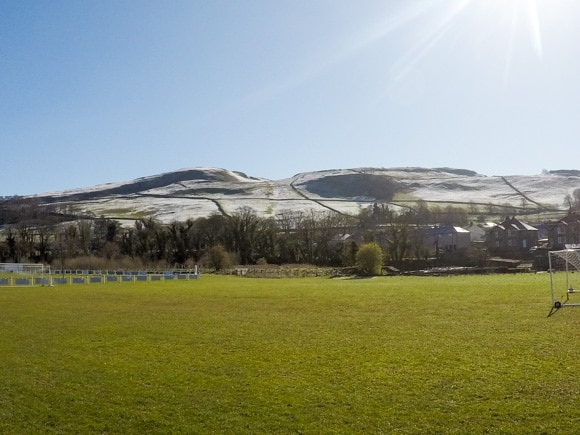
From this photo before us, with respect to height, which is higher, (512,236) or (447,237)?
(512,236)

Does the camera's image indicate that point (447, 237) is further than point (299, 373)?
Yes

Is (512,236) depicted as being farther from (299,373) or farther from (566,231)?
(299,373)

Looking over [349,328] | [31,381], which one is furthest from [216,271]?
[31,381]

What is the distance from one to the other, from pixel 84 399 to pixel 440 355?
9.68 m

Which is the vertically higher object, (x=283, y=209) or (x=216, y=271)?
(x=283, y=209)

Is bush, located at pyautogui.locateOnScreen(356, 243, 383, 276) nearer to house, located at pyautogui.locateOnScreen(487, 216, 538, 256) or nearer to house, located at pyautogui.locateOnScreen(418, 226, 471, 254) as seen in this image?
house, located at pyautogui.locateOnScreen(487, 216, 538, 256)

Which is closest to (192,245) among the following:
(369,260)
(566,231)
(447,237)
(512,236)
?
(369,260)

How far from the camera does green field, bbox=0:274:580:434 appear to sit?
1122 centimetres

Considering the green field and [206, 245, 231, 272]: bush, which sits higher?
the green field

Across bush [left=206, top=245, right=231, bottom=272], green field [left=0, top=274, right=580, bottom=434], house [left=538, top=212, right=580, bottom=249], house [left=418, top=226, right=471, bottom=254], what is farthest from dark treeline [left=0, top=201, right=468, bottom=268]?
green field [left=0, top=274, right=580, bottom=434]

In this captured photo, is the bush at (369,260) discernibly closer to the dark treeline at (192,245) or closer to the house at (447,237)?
the dark treeline at (192,245)

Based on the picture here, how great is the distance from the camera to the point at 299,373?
14.7 m

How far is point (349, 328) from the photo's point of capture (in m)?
21.9

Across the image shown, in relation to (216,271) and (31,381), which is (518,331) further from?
(216,271)
